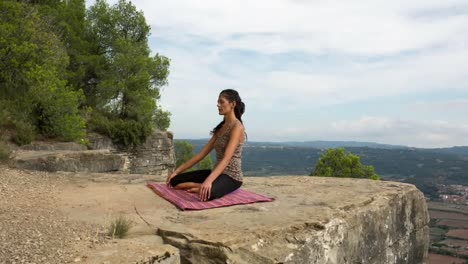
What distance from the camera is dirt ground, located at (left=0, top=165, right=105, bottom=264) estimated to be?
10.8 ft

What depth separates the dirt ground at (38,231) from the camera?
328 centimetres

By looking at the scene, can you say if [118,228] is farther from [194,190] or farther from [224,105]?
[224,105]

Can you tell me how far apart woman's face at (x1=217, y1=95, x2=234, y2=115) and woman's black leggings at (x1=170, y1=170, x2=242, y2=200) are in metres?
0.92

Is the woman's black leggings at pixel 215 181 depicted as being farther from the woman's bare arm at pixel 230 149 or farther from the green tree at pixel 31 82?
the green tree at pixel 31 82

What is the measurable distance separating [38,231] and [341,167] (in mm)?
26159

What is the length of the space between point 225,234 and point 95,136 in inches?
738

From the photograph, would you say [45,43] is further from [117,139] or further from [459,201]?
[459,201]

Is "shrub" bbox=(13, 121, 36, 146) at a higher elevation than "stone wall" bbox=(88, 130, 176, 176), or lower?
higher

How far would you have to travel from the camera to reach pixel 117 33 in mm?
A: 26922

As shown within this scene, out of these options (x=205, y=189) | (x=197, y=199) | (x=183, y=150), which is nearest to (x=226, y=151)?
(x=205, y=189)

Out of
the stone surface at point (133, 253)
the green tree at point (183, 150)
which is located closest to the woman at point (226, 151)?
the stone surface at point (133, 253)

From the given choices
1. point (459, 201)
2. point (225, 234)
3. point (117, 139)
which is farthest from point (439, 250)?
point (225, 234)

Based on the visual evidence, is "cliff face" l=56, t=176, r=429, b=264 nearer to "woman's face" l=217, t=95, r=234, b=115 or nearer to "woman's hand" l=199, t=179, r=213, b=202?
"woman's hand" l=199, t=179, r=213, b=202

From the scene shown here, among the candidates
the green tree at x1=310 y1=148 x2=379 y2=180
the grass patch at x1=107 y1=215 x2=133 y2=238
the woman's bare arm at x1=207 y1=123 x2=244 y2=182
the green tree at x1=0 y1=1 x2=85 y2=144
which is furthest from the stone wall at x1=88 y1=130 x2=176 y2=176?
the grass patch at x1=107 y1=215 x2=133 y2=238
